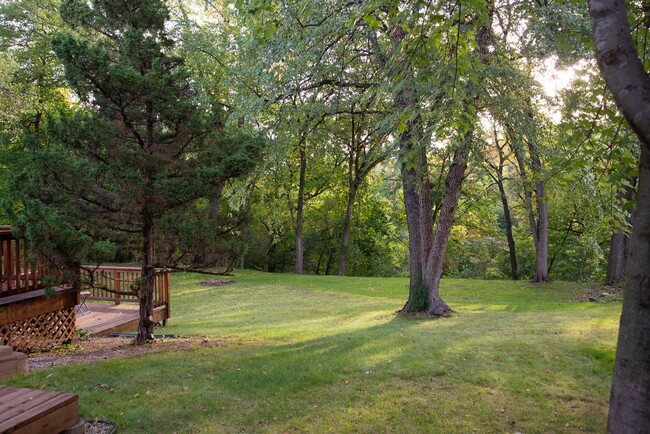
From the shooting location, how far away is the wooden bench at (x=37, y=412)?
2.81m

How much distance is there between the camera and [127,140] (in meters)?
6.54

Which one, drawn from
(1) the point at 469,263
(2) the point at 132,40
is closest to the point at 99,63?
(2) the point at 132,40

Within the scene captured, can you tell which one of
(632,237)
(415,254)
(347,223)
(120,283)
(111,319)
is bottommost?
(111,319)

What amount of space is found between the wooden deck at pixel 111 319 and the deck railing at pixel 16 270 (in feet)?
7.11

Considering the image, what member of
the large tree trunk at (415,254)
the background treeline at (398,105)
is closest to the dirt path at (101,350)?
the background treeline at (398,105)

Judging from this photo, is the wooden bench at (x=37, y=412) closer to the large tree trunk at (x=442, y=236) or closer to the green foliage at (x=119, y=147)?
the green foliage at (x=119, y=147)

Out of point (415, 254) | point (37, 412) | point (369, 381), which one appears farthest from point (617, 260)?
point (37, 412)

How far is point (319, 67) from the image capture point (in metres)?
8.50

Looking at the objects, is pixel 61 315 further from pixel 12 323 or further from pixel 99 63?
pixel 99 63

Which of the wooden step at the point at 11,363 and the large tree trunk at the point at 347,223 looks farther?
the large tree trunk at the point at 347,223

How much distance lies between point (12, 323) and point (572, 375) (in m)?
7.27

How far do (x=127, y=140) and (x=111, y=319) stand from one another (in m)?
5.04

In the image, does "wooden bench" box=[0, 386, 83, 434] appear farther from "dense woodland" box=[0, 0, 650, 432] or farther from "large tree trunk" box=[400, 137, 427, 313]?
"large tree trunk" box=[400, 137, 427, 313]

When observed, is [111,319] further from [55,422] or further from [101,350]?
[55,422]
